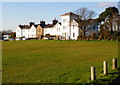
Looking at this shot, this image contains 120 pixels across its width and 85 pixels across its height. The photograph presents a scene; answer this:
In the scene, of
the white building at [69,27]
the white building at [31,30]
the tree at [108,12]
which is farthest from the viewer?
the white building at [31,30]

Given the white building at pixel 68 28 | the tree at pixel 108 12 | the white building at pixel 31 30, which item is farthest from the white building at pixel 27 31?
the tree at pixel 108 12

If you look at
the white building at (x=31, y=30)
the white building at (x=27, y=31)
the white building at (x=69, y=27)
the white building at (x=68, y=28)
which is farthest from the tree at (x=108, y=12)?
the white building at (x=27, y=31)

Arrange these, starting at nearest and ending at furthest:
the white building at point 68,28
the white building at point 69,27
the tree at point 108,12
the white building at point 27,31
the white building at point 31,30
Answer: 1. the tree at point 108,12
2. the white building at point 68,28
3. the white building at point 69,27
4. the white building at point 31,30
5. the white building at point 27,31

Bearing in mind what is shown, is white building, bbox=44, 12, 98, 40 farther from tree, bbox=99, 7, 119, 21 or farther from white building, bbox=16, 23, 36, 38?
white building, bbox=16, 23, 36, 38

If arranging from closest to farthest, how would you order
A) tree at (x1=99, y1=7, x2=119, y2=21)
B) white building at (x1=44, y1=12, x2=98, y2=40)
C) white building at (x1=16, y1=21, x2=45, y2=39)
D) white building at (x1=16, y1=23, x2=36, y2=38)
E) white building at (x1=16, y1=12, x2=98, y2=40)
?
tree at (x1=99, y1=7, x2=119, y2=21)
white building at (x1=16, y1=12, x2=98, y2=40)
white building at (x1=44, y1=12, x2=98, y2=40)
white building at (x1=16, y1=21, x2=45, y2=39)
white building at (x1=16, y1=23, x2=36, y2=38)

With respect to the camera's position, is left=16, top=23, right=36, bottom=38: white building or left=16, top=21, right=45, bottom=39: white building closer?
left=16, top=21, right=45, bottom=39: white building

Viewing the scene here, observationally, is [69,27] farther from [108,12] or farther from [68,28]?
[108,12]

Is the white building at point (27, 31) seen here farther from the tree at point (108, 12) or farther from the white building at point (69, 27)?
the tree at point (108, 12)

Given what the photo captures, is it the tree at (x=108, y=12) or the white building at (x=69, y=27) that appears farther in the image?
the white building at (x=69, y=27)

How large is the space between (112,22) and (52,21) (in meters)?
35.8

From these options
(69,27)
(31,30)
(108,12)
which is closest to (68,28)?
(69,27)

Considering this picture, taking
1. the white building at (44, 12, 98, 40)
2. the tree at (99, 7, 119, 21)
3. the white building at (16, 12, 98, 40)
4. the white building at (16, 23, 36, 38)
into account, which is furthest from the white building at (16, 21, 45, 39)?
the tree at (99, 7, 119, 21)

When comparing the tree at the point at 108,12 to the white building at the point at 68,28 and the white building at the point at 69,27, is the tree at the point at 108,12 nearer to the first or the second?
the white building at the point at 68,28

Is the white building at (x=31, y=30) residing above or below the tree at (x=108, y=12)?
below
